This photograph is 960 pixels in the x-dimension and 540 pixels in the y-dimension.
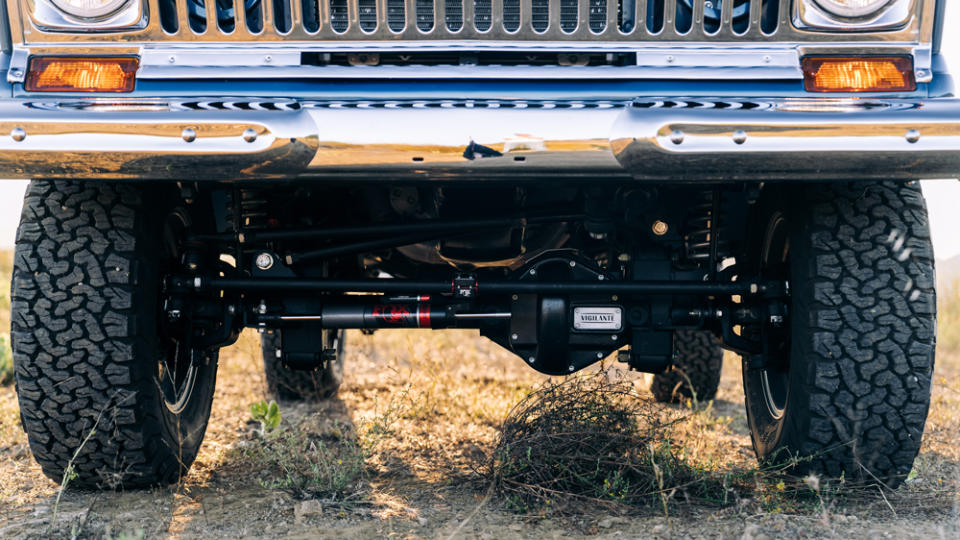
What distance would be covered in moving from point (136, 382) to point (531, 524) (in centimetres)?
120

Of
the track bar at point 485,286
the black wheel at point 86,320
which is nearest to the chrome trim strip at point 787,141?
the track bar at point 485,286

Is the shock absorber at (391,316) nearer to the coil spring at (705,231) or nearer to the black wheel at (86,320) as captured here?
the black wheel at (86,320)

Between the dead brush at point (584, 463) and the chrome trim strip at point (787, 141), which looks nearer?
the chrome trim strip at point (787, 141)

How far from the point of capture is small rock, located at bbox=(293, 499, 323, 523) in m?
2.46

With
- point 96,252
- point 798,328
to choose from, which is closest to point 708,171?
point 798,328

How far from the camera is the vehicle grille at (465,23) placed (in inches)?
89.4

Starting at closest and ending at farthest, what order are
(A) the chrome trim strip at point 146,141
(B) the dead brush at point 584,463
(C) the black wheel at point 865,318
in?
1. (A) the chrome trim strip at point 146,141
2. (C) the black wheel at point 865,318
3. (B) the dead brush at point 584,463

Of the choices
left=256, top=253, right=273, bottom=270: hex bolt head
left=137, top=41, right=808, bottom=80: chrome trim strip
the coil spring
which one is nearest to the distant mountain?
the coil spring

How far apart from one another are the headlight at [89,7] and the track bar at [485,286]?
795 mm

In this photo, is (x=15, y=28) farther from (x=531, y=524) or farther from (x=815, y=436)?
(x=815, y=436)

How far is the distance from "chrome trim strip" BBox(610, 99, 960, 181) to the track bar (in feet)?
2.02

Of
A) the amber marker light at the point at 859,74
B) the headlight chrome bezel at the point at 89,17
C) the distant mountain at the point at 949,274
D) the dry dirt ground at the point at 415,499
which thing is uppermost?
the headlight chrome bezel at the point at 89,17

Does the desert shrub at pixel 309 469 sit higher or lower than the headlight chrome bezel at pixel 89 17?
lower

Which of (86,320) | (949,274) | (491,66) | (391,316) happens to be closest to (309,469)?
(391,316)
